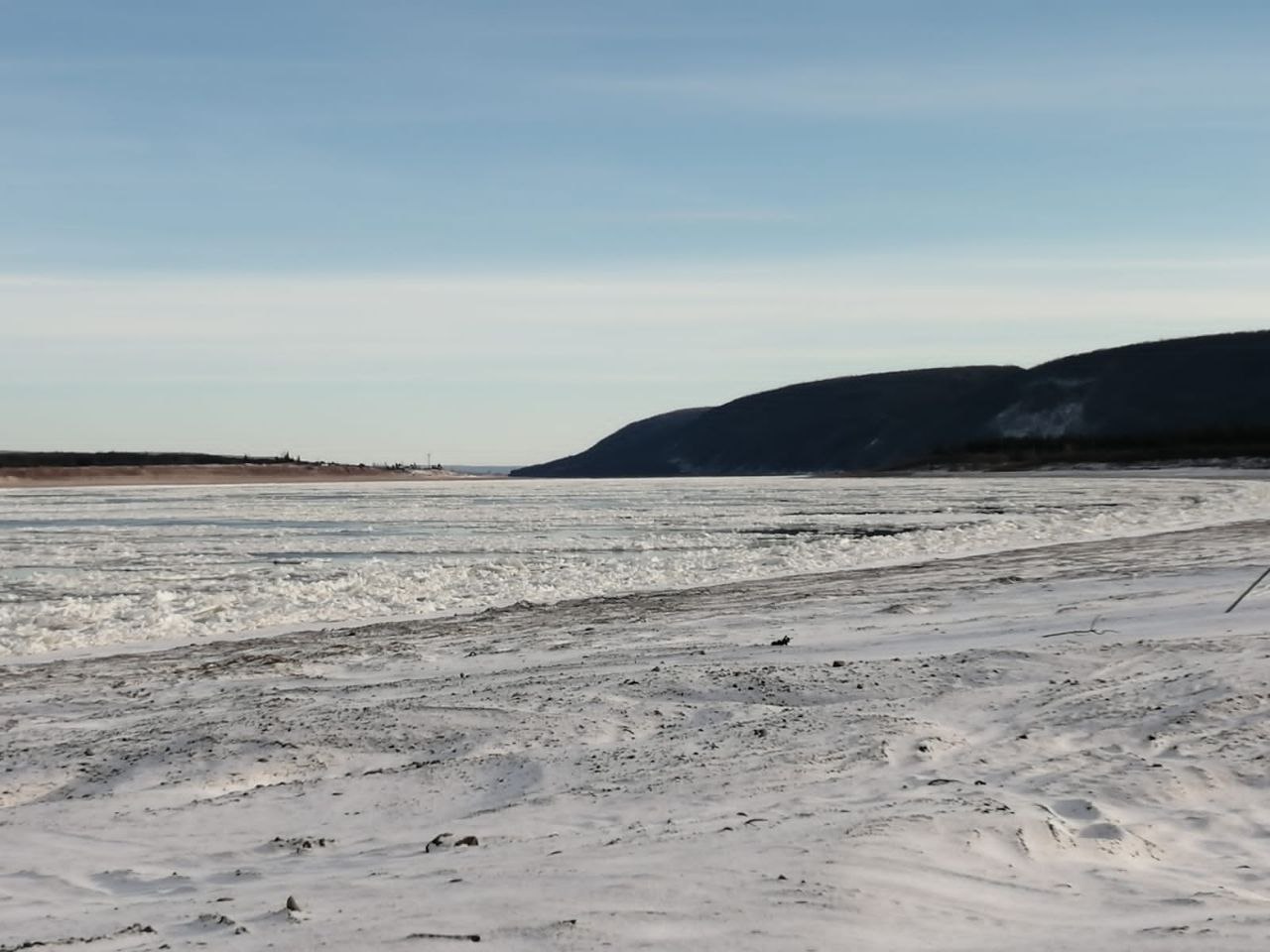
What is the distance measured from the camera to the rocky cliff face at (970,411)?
14988 centimetres

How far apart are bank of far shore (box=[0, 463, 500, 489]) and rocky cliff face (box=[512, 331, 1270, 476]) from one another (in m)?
58.0

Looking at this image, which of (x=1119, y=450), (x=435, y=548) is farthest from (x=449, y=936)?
(x=1119, y=450)

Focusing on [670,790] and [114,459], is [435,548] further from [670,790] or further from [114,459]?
[114,459]

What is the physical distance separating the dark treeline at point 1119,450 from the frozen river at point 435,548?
141ft

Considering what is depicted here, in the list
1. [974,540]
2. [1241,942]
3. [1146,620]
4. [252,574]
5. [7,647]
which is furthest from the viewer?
[974,540]

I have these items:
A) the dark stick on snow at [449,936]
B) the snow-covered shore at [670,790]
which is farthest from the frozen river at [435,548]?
the dark stick on snow at [449,936]

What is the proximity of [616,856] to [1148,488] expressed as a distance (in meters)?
46.4

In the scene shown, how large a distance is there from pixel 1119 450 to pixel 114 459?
72056 mm

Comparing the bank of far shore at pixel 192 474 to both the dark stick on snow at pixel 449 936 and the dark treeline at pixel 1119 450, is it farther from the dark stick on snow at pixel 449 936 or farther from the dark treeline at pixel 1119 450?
the dark stick on snow at pixel 449 936

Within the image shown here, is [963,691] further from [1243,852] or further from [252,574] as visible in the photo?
[252,574]

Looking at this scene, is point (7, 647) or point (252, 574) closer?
point (7, 647)

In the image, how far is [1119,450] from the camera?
91250 millimetres

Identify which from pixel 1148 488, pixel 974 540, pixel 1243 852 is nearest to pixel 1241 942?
pixel 1243 852

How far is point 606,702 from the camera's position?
8.35 m
